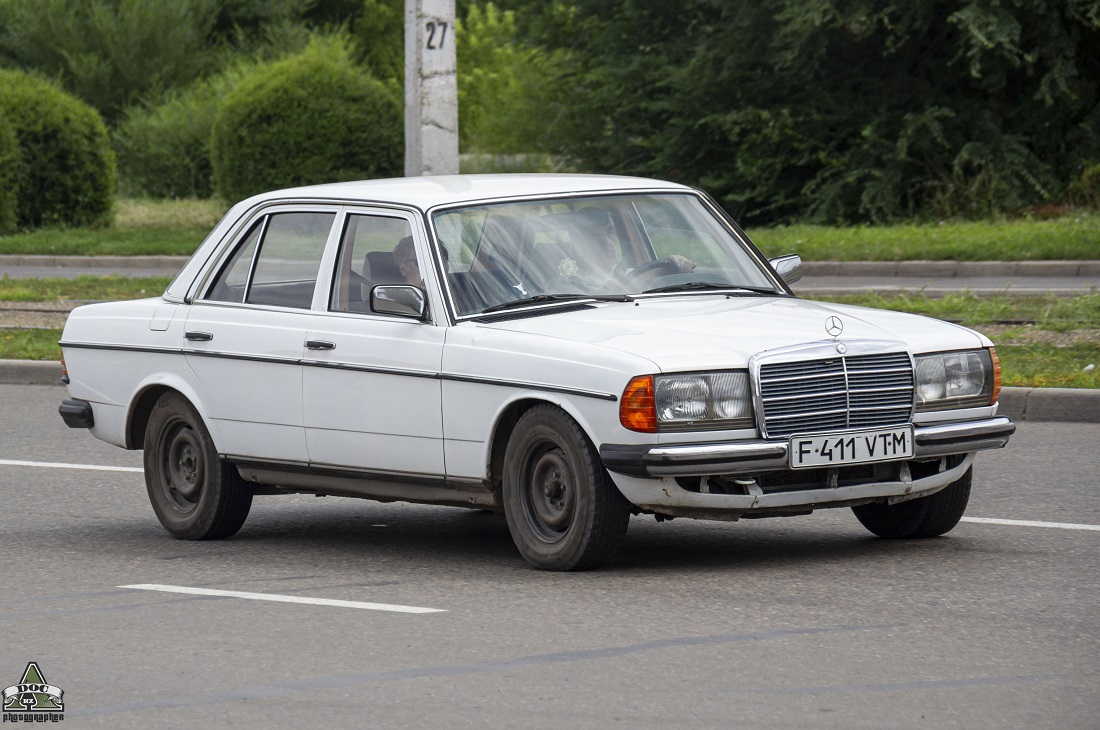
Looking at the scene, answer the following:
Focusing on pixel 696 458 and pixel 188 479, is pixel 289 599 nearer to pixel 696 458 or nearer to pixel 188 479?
pixel 696 458

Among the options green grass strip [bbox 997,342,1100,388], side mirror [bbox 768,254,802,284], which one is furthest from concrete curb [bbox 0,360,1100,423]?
side mirror [bbox 768,254,802,284]

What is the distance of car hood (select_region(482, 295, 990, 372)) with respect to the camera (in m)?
6.80

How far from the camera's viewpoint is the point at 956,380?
7.29m

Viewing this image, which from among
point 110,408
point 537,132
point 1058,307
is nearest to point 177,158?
point 537,132

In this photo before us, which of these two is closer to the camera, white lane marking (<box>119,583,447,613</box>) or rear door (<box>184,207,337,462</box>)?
white lane marking (<box>119,583,447,613</box>)

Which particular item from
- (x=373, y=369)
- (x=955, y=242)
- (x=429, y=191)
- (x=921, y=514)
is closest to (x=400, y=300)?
(x=373, y=369)

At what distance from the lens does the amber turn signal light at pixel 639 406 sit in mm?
6676

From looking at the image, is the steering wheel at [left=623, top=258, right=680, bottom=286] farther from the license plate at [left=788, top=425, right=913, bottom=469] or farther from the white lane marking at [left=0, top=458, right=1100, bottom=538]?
the white lane marking at [left=0, top=458, right=1100, bottom=538]

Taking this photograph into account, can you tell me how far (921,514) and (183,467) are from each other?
3.34 m

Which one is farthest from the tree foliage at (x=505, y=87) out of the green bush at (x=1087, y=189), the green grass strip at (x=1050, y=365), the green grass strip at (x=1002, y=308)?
the green grass strip at (x=1050, y=365)

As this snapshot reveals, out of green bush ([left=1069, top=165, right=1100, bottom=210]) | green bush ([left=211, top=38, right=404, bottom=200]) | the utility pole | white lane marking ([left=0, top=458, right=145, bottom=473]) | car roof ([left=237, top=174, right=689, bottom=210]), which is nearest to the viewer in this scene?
car roof ([left=237, top=174, right=689, bottom=210])

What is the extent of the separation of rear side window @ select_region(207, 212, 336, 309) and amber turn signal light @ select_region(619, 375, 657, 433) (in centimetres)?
205

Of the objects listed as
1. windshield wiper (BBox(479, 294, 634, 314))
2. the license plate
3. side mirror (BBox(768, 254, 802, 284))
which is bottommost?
the license plate

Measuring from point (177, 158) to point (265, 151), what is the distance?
10.0 meters
